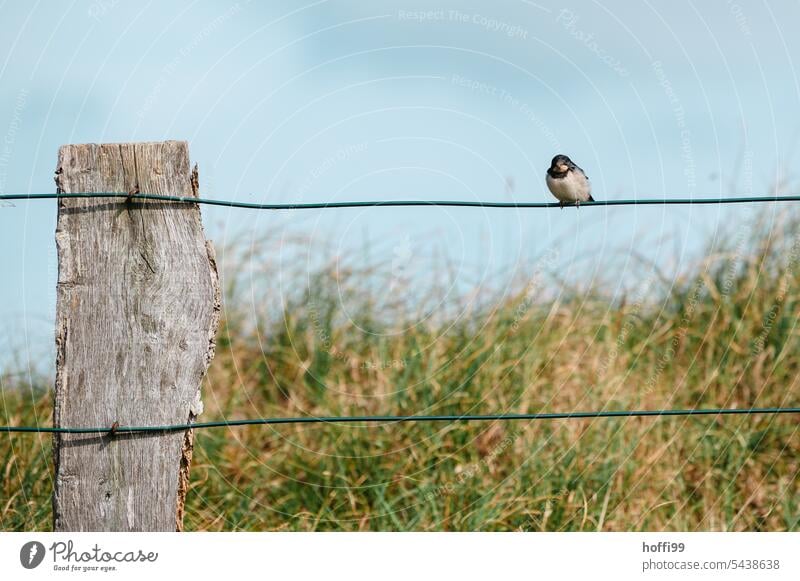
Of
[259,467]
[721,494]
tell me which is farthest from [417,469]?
[721,494]

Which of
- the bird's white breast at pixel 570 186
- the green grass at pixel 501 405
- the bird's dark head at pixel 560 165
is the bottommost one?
the green grass at pixel 501 405

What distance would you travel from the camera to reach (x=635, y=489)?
5043mm

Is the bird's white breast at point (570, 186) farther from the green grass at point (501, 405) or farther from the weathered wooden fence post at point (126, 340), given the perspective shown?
the weathered wooden fence post at point (126, 340)

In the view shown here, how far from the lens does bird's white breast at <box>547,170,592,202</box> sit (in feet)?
14.1

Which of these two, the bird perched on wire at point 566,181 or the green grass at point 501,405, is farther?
the green grass at point 501,405

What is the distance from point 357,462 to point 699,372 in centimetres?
216
